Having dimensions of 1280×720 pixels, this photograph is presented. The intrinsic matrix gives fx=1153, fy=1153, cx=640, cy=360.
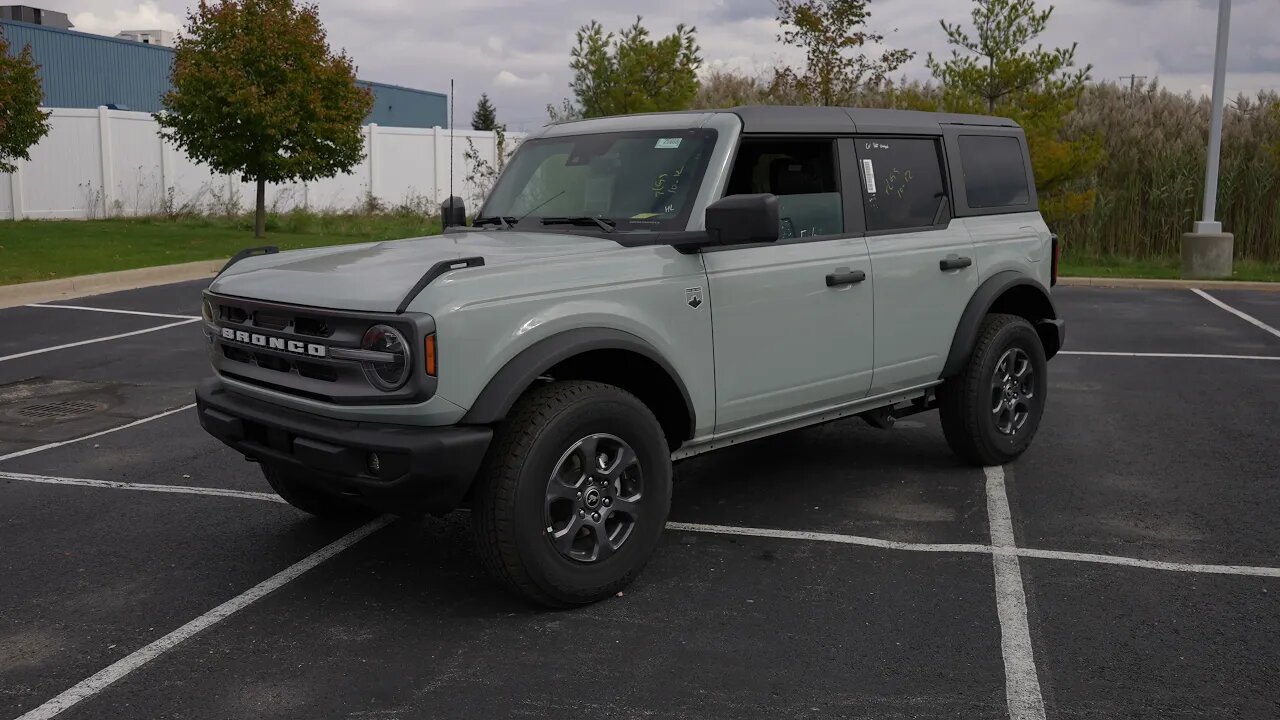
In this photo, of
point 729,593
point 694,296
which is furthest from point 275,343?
point 729,593

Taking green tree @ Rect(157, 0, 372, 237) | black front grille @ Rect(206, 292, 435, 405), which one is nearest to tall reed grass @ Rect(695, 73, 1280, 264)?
green tree @ Rect(157, 0, 372, 237)

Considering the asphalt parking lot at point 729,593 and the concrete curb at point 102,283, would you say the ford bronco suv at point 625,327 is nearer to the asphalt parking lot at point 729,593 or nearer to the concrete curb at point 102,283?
the asphalt parking lot at point 729,593

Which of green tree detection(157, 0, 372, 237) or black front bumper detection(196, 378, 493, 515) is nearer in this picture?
black front bumper detection(196, 378, 493, 515)

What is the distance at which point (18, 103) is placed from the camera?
1903cm

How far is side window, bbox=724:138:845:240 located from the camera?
5.39m

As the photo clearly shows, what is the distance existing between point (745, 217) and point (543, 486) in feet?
4.35

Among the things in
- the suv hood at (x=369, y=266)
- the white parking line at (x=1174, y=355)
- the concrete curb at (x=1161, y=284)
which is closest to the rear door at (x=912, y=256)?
the suv hood at (x=369, y=266)

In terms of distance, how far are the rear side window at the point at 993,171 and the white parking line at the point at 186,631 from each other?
12.2ft

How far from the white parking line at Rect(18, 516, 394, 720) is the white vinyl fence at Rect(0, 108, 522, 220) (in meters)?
23.5

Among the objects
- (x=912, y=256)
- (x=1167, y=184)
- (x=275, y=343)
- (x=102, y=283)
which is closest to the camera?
(x=275, y=343)

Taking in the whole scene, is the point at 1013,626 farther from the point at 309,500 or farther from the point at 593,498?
the point at 309,500

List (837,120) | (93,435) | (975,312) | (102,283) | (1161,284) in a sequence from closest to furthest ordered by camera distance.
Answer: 1. (837,120)
2. (975,312)
3. (93,435)
4. (102,283)
5. (1161,284)

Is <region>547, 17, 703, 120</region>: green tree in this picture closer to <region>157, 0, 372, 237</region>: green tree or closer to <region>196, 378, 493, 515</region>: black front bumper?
<region>157, 0, 372, 237</region>: green tree

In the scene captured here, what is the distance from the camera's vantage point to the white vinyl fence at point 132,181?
84.8 ft
